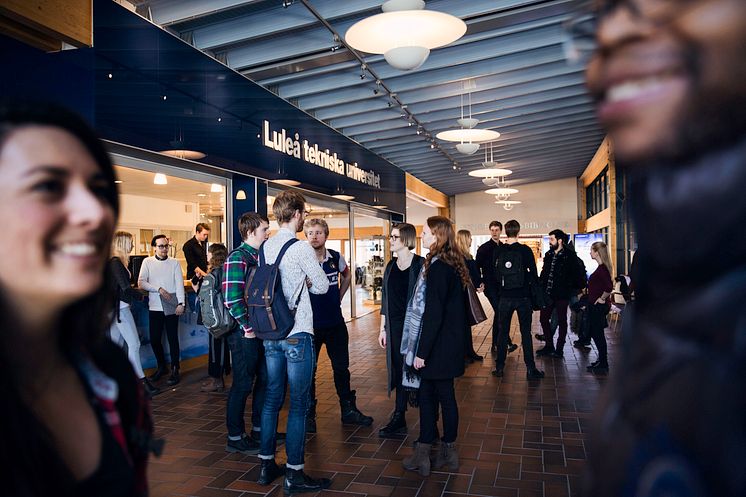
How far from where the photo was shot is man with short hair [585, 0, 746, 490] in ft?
1.46

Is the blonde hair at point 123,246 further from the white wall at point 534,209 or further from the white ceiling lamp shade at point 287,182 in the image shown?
the white wall at point 534,209


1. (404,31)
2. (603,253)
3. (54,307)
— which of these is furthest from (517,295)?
(54,307)

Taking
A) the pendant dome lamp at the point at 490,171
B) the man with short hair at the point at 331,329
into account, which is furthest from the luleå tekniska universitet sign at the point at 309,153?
the man with short hair at the point at 331,329

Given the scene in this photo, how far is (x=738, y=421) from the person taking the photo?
435 millimetres

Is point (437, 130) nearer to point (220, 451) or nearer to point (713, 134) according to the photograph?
point (220, 451)

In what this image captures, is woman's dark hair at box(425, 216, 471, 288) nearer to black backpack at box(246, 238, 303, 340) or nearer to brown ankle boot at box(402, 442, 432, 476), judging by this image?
black backpack at box(246, 238, 303, 340)

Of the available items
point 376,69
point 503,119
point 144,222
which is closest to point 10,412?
point 376,69

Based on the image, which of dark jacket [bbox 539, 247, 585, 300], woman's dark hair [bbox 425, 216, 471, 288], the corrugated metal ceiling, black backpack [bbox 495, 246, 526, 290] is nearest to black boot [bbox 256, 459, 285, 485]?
woman's dark hair [bbox 425, 216, 471, 288]

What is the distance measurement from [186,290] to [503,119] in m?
6.44

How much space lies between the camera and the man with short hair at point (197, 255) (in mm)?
6250

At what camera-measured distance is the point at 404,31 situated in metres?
4.12

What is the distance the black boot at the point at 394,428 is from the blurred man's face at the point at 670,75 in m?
3.75

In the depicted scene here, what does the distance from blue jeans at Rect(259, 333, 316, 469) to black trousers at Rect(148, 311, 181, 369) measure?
119 inches

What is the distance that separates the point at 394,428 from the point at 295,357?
1.35m
